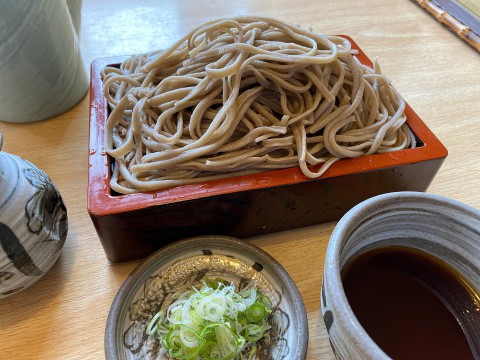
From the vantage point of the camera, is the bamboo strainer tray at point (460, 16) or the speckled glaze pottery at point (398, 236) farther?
the bamboo strainer tray at point (460, 16)

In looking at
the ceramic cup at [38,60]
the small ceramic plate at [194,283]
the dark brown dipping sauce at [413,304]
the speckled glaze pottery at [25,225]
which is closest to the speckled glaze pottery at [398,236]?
the dark brown dipping sauce at [413,304]

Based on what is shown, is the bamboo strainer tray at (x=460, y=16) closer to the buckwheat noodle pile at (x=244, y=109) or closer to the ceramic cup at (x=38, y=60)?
the buckwheat noodle pile at (x=244, y=109)

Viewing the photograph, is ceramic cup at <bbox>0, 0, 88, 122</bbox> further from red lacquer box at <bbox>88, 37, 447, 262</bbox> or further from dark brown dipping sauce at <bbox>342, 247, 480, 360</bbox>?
dark brown dipping sauce at <bbox>342, 247, 480, 360</bbox>

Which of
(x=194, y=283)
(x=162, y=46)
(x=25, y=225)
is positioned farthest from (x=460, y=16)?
(x=25, y=225)

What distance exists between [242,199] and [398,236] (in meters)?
0.28

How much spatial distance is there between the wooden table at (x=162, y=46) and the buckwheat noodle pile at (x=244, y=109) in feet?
0.58

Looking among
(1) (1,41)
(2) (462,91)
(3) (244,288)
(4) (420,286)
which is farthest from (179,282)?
(2) (462,91)

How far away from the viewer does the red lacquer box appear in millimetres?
760

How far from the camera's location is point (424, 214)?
64cm

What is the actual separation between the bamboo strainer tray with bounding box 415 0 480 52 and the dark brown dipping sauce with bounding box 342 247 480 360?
3.35 feet

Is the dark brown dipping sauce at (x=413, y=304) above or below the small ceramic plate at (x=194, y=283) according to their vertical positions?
above

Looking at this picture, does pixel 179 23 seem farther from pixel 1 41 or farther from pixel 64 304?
pixel 64 304

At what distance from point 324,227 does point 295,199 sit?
0.43 ft

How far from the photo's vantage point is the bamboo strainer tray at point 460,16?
4.61 ft
